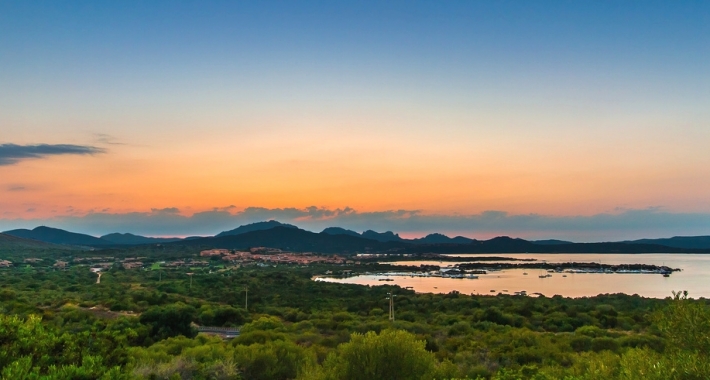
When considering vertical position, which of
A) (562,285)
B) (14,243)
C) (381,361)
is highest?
(14,243)

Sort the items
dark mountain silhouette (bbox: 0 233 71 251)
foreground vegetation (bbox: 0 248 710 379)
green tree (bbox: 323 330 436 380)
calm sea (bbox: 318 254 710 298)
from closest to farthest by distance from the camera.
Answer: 1. foreground vegetation (bbox: 0 248 710 379)
2. green tree (bbox: 323 330 436 380)
3. calm sea (bbox: 318 254 710 298)
4. dark mountain silhouette (bbox: 0 233 71 251)

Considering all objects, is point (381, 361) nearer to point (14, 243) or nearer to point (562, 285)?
point (562, 285)

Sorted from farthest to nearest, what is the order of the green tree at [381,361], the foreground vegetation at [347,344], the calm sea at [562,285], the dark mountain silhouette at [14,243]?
1. the dark mountain silhouette at [14,243]
2. the calm sea at [562,285]
3. the green tree at [381,361]
4. the foreground vegetation at [347,344]

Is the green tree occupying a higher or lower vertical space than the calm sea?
higher

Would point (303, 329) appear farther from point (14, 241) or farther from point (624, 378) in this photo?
point (14, 241)

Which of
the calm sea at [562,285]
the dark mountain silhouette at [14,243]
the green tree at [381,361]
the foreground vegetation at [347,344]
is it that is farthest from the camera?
the dark mountain silhouette at [14,243]

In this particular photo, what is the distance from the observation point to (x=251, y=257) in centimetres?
13350

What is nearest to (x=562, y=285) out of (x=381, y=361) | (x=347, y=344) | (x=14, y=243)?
(x=347, y=344)

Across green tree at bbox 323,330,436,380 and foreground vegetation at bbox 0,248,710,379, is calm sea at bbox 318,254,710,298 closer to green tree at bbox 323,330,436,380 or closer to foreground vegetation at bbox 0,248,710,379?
foreground vegetation at bbox 0,248,710,379

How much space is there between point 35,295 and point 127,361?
34715mm

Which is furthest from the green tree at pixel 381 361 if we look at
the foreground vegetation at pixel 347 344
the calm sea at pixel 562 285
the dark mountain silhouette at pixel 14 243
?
the dark mountain silhouette at pixel 14 243

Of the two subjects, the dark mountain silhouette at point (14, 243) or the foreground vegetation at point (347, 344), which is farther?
the dark mountain silhouette at point (14, 243)

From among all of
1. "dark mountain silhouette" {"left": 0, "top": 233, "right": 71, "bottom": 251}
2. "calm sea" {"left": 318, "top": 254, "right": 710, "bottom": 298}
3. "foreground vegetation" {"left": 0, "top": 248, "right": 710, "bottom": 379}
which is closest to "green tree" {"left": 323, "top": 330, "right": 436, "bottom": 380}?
"foreground vegetation" {"left": 0, "top": 248, "right": 710, "bottom": 379}

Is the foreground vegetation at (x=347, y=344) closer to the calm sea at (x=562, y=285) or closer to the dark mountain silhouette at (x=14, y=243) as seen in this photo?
the calm sea at (x=562, y=285)
